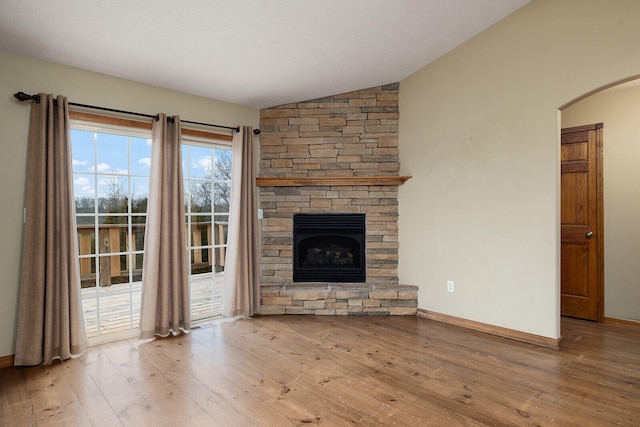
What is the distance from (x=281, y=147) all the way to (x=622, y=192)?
13.0 ft

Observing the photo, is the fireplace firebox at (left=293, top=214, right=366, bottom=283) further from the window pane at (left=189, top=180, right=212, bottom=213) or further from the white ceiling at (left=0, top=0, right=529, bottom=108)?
the white ceiling at (left=0, top=0, right=529, bottom=108)

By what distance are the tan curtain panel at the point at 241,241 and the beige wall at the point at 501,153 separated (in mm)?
1859

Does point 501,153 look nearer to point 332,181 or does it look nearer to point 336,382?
point 332,181

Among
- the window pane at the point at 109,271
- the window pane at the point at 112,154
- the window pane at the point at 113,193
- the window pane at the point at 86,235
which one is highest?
the window pane at the point at 112,154

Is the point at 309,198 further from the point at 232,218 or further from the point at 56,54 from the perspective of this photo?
the point at 56,54

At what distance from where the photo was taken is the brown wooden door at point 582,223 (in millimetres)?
4035

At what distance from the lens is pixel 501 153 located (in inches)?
138

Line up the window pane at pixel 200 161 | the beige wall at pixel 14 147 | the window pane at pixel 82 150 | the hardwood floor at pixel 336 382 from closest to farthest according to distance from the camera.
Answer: the hardwood floor at pixel 336 382, the beige wall at pixel 14 147, the window pane at pixel 82 150, the window pane at pixel 200 161

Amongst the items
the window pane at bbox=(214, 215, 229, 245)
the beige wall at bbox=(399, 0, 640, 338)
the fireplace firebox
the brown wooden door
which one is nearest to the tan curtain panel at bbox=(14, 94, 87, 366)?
the window pane at bbox=(214, 215, 229, 245)

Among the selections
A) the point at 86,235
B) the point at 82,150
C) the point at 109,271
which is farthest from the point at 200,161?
the point at 109,271

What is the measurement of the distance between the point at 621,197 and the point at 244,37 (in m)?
4.35

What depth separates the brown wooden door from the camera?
4035 millimetres

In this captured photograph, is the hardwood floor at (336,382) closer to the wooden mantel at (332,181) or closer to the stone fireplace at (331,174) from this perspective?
the stone fireplace at (331,174)

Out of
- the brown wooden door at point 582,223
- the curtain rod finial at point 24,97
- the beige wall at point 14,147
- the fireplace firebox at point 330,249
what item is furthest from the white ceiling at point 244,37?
the brown wooden door at point 582,223
